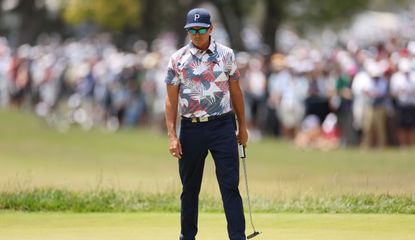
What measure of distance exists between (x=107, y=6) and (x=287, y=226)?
38.0m

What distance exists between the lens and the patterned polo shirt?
33.3 ft

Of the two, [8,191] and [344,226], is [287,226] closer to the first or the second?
[344,226]

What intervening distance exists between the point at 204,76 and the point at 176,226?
93.0 inches

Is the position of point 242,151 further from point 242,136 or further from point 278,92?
point 278,92

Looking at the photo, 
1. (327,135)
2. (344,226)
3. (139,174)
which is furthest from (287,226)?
(327,135)

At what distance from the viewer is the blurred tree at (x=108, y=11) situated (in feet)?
162

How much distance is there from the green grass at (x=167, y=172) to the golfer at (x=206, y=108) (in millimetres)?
3028

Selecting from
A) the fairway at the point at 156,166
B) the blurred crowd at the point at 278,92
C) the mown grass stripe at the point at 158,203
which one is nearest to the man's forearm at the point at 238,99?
the mown grass stripe at the point at 158,203

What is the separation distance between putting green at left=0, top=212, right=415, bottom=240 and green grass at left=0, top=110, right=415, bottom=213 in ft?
2.47

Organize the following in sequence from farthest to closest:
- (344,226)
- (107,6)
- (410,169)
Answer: (107,6) < (410,169) < (344,226)

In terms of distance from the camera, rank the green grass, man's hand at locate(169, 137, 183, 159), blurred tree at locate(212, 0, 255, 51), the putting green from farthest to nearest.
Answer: blurred tree at locate(212, 0, 255, 51) < the green grass < the putting green < man's hand at locate(169, 137, 183, 159)

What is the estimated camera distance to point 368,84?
24734mm

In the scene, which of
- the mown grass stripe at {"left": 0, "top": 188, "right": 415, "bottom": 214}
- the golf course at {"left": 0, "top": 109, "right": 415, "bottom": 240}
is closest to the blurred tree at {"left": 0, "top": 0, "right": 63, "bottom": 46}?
the golf course at {"left": 0, "top": 109, "right": 415, "bottom": 240}

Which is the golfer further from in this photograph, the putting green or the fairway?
the fairway
